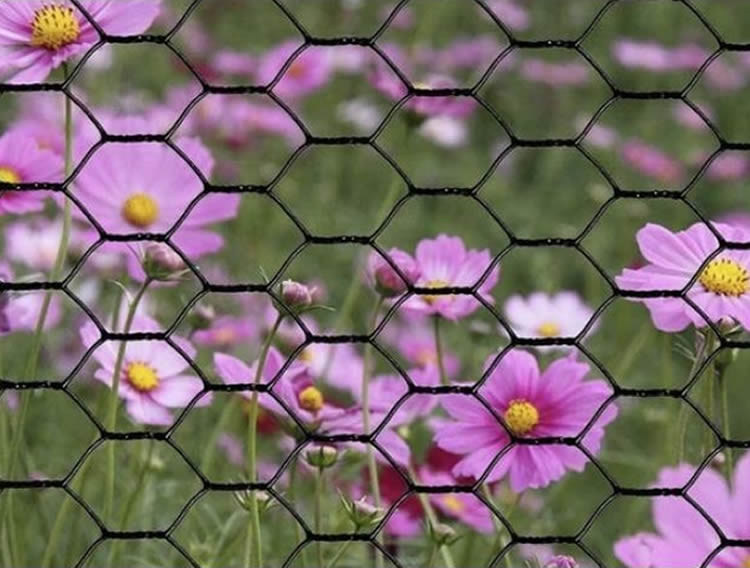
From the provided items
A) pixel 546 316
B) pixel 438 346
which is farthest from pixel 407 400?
pixel 546 316

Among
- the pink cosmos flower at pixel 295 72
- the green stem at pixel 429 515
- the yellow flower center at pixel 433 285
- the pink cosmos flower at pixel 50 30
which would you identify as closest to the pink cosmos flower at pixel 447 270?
the yellow flower center at pixel 433 285

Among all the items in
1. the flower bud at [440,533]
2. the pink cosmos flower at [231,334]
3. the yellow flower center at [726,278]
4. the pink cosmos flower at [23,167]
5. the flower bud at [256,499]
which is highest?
the pink cosmos flower at [23,167]

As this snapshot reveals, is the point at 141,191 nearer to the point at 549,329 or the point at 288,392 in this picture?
the point at 288,392

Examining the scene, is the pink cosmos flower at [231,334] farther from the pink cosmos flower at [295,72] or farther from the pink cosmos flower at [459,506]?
the pink cosmos flower at [295,72]

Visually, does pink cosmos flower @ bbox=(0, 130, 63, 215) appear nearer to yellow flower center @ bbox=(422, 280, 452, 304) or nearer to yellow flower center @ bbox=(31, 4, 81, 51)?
yellow flower center @ bbox=(31, 4, 81, 51)

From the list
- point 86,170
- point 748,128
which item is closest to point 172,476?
point 86,170
